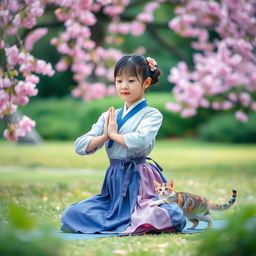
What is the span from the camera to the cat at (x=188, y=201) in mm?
4875

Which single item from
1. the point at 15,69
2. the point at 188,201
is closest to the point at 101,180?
the point at 15,69

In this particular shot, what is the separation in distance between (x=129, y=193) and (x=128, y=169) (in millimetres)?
189

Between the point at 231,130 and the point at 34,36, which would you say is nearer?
the point at 34,36

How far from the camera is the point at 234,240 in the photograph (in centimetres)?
306

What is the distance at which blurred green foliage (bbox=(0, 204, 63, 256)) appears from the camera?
8.90 ft

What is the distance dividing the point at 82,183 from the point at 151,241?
5.80 m

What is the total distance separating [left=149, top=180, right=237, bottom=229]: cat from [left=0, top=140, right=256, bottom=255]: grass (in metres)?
0.21

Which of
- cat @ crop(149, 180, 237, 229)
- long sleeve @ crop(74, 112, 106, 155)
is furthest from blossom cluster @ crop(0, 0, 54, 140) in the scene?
cat @ crop(149, 180, 237, 229)

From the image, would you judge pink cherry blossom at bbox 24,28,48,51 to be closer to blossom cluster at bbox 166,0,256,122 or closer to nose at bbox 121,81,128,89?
blossom cluster at bbox 166,0,256,122

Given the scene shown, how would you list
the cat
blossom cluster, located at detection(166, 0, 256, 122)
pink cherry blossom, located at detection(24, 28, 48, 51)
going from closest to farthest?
the cat → blossom cluster, located at detection(166, 0, 256, 122) → pink cherry blossom, located at detection(24, 28, 48, 51)

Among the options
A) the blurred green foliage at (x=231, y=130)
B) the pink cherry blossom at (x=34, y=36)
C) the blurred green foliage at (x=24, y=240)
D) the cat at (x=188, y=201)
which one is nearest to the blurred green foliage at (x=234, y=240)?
the blurred green foliage at (x=24, y=240)

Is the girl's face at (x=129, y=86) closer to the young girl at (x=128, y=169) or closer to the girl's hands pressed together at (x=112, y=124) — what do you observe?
the young girl at (x=128, y=169)

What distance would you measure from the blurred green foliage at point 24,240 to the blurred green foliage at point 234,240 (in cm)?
73

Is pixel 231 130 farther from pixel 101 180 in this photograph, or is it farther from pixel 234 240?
pixel 234 240
